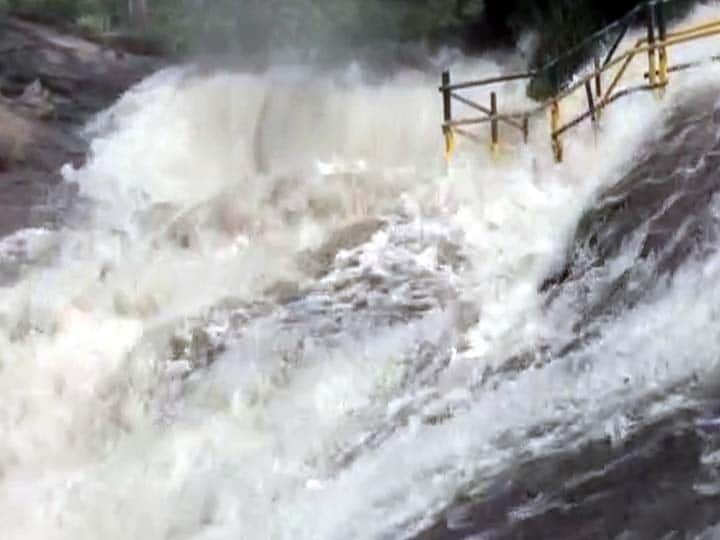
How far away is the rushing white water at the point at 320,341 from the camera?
783cm

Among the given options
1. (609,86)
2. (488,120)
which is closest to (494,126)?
(488,120)

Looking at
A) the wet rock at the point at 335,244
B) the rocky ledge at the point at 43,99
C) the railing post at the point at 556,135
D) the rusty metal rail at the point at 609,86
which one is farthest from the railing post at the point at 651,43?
the rocky ledge at the point at 43,99

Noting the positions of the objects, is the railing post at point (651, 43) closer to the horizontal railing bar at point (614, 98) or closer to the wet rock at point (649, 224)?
the horizontal railing bar at point (614, 98)

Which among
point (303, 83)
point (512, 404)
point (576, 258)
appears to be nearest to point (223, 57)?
point (303, 83)

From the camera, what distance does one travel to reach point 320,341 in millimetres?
9945

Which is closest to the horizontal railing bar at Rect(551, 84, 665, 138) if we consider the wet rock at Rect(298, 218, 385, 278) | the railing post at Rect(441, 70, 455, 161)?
the railing post at Rect(441, 70, 455, 161)

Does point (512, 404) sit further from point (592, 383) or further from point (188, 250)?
point (188, 250)

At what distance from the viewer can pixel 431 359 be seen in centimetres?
929

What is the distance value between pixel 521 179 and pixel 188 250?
3026 millimetres

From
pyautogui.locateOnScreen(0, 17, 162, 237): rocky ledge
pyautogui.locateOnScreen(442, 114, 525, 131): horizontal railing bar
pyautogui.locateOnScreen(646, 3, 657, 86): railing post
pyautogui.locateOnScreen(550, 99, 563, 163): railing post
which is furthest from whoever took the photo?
pyautogui.locateOnScreen(0, 17, 162, 237): rocky ledge

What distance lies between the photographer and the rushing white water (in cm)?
783

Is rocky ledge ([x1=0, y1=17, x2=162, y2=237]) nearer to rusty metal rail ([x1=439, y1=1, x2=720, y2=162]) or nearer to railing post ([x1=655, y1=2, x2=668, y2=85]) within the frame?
rusty metal rail ([x1=439, y1=1, x2=720, y2=162])

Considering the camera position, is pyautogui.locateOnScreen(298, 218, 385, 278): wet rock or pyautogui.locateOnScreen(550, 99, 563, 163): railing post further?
pyautogui.locateOnScreen(550, 99, 563, 163): railing post

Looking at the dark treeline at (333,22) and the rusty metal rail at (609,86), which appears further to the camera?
the dark treeline at (333,22)
